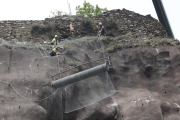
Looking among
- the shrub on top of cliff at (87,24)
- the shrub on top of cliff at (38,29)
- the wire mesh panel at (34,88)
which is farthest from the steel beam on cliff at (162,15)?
the wire mesh panel at (34,88)

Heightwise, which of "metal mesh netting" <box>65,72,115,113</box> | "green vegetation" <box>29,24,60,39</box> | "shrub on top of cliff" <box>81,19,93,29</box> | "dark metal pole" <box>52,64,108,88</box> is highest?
"shrub on top of cliff" <box>81,19,93,29</box>

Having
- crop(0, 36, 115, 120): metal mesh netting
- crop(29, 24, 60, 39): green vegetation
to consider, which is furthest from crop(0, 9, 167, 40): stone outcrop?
crop(0, 36, 115, 120): metal mesh netting

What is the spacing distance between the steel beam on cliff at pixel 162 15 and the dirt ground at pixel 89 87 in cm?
748

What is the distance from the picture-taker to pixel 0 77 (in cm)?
1172

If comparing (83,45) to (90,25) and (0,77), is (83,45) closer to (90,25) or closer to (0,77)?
(90,25)

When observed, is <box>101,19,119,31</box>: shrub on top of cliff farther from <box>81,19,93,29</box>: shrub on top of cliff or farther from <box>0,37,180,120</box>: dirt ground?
<box>0,37,180,120</box>: dirt ground

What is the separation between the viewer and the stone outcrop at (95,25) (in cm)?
1987

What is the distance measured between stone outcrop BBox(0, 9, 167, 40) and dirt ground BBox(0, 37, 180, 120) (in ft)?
17.2

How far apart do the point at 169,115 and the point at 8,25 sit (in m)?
14.9

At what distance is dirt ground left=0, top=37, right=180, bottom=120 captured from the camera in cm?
1137

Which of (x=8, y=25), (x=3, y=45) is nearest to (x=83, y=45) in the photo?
(x=3, y=45)

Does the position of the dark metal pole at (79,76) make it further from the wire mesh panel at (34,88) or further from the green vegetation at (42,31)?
the green vegetation at (42,31)

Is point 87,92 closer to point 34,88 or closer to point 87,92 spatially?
point 87,92

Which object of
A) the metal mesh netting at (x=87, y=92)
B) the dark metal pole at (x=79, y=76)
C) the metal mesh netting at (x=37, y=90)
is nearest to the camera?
the dark metal pole at (x=79, y=76)
